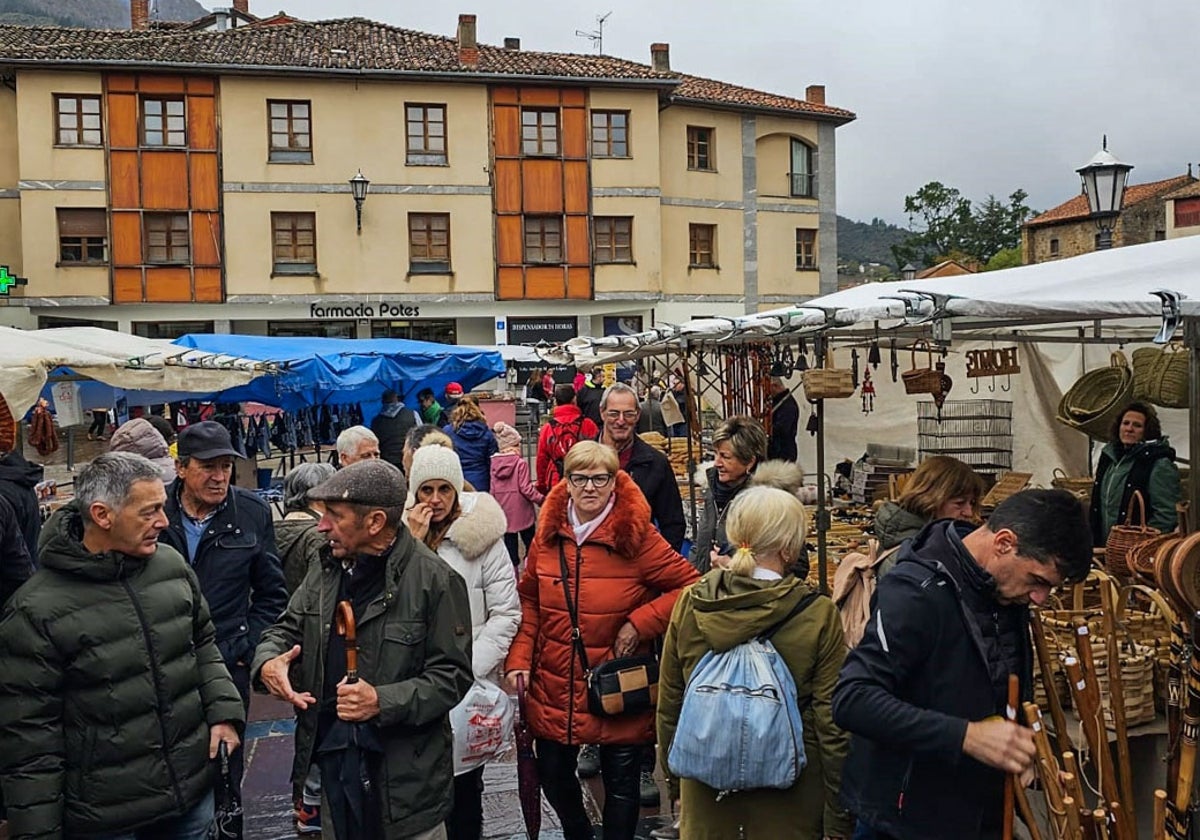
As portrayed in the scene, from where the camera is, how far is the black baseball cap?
4.14 m

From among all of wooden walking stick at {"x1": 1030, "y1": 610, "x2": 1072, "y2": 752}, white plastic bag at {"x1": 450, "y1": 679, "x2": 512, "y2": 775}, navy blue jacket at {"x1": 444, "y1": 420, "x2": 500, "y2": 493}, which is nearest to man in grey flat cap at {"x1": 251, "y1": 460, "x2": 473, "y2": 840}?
white plastic bag at {"x1": 450, "y1": 679, "x2": 512, "y2": 775}

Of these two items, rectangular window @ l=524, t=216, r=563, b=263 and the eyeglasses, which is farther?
rectangular window @ l=524, t=216, r=563, b=263

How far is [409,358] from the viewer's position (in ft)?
40.9

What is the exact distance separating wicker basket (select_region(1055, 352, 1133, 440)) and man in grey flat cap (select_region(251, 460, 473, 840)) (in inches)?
213

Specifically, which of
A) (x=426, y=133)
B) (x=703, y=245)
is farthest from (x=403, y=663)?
(x=703, y=245)

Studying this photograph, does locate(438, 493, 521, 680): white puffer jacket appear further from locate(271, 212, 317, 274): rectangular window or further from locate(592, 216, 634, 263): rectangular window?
locate(592, 216, 634, 263): rectangular window

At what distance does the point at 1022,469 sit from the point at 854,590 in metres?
7.77

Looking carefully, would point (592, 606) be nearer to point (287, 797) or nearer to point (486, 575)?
point (486, 575)

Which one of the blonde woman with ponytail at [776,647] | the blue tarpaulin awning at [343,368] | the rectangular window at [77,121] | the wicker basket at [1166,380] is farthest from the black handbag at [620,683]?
the rectangular window at [77,121]

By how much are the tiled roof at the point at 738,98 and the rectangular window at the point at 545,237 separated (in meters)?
5.18

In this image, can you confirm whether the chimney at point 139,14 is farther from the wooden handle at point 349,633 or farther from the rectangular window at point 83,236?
the wooden handle at point 349,633

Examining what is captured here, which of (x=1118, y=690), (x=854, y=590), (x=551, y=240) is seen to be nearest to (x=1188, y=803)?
(x=1118, y=690)

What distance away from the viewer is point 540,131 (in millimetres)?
29172

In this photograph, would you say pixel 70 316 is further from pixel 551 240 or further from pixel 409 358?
pixel 409 358
